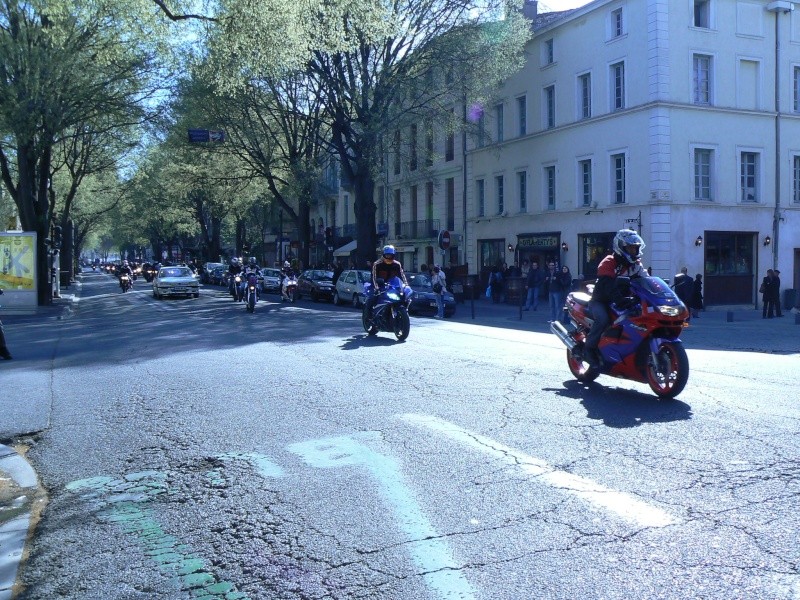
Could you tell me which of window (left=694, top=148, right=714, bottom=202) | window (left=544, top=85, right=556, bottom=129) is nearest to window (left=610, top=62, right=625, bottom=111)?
window (left=694, top=148, right=714, bottom=202)

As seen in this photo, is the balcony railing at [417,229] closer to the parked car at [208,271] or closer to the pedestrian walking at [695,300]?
the parked car at [208,271]

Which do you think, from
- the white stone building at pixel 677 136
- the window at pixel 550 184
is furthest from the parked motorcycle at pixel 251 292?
the window at pixel 550 184

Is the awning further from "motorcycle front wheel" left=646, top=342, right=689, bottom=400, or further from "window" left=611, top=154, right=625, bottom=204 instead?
"motorcycle front wheel" left=646, top=342, right=689, bottom=400

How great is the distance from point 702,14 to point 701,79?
229 cm

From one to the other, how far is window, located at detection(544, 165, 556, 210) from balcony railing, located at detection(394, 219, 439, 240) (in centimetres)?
954

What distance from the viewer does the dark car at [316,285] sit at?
111ft

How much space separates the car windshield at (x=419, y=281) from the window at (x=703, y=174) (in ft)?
33.2

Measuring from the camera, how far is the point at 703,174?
29.6 meters

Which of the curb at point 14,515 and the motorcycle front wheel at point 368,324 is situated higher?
the motorcycle front wheel at point 368,324

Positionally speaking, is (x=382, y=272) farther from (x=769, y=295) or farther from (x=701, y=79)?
(x=701, y=79)

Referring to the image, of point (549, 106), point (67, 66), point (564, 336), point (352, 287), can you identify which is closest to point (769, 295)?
point (549, 106)

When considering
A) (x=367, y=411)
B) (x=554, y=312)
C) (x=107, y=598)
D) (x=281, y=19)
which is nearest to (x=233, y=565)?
(x=107, y=598)

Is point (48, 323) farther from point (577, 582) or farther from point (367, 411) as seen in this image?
point (577, 582)

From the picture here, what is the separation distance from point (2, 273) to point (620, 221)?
21.0 m
